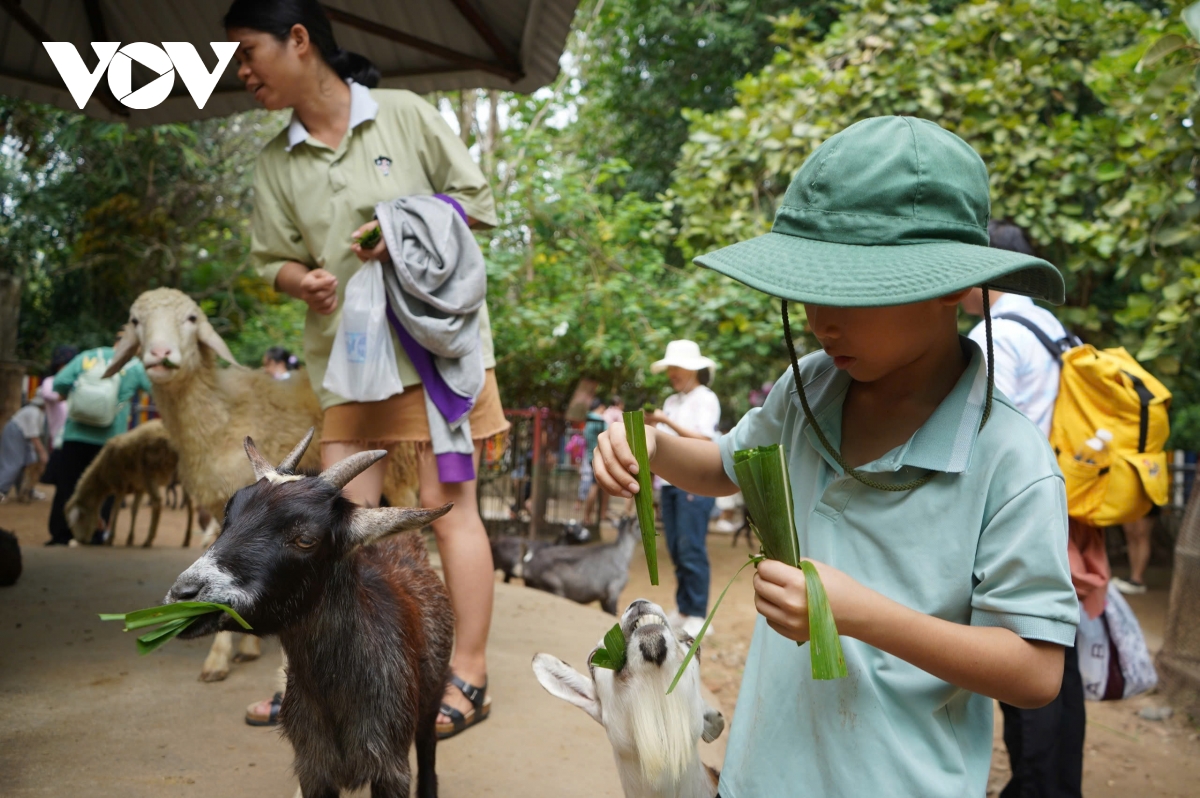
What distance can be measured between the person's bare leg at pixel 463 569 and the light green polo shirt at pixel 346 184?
1.38 ft

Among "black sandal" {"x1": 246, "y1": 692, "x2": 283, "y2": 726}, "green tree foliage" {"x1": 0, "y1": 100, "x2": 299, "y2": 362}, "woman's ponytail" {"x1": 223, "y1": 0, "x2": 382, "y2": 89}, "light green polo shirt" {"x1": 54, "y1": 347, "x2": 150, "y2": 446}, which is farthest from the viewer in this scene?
"green tree foliage" {"x1": 0, "y1": 100, "x2": 299, "y2": 362}

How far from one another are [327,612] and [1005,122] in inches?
279

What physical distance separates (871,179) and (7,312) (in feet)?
48.5

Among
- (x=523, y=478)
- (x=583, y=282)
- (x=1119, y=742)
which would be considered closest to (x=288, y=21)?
(x=1119, y=742)

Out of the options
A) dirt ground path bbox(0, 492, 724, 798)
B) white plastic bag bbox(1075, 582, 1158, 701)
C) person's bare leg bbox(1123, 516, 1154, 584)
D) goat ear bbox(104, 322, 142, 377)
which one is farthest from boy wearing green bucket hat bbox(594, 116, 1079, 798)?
person's bare leg bbox(1123, 516, 1154, 584)

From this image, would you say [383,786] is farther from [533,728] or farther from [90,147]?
[90,147]

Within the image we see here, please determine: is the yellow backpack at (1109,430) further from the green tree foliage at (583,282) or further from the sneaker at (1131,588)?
the sneaker at (1131,588)

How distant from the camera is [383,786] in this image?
2.37 metres

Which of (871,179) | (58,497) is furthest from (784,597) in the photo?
(58,497)

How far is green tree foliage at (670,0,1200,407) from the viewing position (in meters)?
6.68

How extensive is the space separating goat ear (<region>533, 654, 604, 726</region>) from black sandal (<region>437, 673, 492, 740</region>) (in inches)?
44.6

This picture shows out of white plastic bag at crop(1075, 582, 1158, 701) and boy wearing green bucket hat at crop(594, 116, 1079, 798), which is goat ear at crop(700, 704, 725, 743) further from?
white plastic bag at crop(1075, 582, 1158, 701)

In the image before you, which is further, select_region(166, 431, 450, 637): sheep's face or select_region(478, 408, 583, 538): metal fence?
select_region(478, 408, 583, 538): metal fence

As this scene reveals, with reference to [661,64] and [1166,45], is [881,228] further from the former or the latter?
[661,64]
